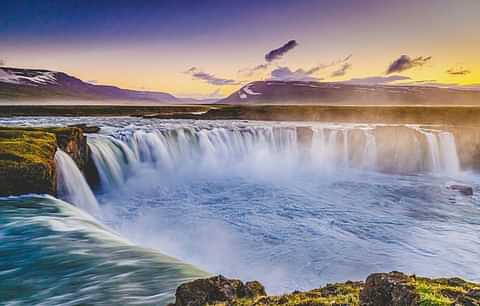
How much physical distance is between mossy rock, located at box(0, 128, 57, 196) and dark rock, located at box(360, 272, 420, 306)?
12.2 metres

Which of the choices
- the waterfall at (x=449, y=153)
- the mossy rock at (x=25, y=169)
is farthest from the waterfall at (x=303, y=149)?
the mossy rock at (x=25, y=169)

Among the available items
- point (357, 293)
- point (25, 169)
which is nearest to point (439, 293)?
point (357, 293)

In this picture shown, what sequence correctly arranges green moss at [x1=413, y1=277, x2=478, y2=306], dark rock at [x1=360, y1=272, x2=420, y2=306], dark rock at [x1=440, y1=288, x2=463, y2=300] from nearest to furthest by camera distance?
1. green moss at [x1=413, y1=277, x2=478, y2=306]
2. dark rock at [x1=360, y1=272, x2=420, y2=306]
3. dark rock at [x1=440, y1=288, x2=463, y2=300]

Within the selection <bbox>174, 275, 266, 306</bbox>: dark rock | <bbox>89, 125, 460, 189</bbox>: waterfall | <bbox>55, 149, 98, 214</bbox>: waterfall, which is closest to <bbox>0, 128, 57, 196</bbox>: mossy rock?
<bbox>55, 149, 98, 214</bbox>: waterfall

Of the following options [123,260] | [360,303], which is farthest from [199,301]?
[123,260]

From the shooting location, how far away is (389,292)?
13.2 ft

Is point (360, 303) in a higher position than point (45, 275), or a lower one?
higher

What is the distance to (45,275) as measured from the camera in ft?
24.9

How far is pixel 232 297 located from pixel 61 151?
51.4 ft

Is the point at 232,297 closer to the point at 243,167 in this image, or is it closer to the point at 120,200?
the point at 120,200

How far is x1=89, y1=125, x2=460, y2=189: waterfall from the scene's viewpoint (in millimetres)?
30734

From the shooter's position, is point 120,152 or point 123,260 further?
point 120,152

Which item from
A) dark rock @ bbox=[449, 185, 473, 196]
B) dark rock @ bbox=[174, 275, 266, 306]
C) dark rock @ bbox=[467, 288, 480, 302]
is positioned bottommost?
dark rock @ bbox=[449, 185, 473, 196]

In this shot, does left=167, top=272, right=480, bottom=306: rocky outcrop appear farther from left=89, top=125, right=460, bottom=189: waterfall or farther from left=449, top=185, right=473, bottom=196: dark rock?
left=89, top=125, right=460, bottom=189: waterfall
